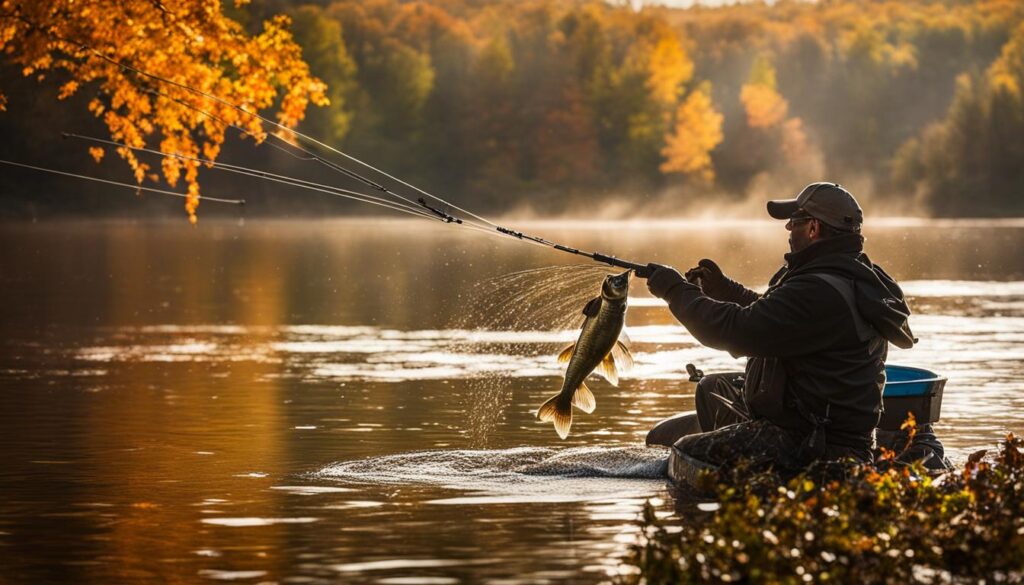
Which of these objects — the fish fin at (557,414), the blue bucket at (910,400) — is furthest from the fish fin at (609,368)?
the blue bucket at (910,400)

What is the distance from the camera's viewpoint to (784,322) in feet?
33.4

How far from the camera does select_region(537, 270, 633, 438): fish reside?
35.6 feet

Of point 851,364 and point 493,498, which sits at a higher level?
point 851,364

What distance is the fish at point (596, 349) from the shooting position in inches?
427

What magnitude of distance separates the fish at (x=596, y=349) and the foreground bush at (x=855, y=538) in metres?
1.63

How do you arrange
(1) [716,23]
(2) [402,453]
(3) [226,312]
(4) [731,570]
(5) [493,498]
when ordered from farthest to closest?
1. (1) [716,23]
2. (3) [226,312]
3. (2) [402,453]
4. (5) [493,498]
5. (4) [731,570]

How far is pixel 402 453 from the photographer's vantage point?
14.0 meters

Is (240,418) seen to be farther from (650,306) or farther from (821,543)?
(650,306)

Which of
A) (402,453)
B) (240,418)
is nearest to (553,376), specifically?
(240,418)

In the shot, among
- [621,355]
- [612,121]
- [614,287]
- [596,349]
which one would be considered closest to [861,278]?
[614,287]

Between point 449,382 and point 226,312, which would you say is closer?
point 449,382

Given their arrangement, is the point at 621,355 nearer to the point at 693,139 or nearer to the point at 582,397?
the point at 582,397

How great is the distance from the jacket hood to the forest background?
72.7 meters

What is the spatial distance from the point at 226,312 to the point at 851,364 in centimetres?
2043
